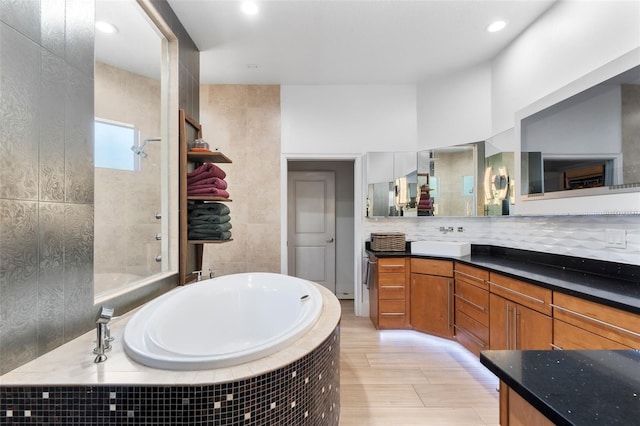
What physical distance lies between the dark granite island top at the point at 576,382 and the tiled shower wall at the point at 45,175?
1.57 metres

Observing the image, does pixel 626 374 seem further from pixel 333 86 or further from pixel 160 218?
pixel 333 86

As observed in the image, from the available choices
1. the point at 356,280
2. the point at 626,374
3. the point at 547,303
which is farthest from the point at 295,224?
the point at 626,374

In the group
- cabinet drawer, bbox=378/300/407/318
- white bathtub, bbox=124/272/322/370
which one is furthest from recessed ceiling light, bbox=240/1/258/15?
cabinet drawer, bbox=378/300/407/318

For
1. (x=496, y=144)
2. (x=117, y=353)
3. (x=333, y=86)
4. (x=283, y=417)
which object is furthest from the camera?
(x=333, y=86)

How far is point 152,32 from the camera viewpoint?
2131 mm

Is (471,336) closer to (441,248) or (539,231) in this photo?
(441,248)

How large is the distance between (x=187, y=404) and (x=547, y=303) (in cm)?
193

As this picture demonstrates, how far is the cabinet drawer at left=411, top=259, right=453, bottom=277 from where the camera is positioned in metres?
2.72

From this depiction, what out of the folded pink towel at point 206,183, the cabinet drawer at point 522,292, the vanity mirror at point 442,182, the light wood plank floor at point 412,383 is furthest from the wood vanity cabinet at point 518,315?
the folded pink towel at point 206,183

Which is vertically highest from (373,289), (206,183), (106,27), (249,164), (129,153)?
(106,27)

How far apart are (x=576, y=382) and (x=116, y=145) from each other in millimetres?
2600

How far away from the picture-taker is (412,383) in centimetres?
206

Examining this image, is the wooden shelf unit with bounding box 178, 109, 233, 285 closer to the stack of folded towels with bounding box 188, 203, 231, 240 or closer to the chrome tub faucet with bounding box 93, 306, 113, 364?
the stack of folded towels with bounding box 188, 203, 231, 240

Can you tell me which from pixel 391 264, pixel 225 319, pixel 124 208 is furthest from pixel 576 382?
pixel 124 208
